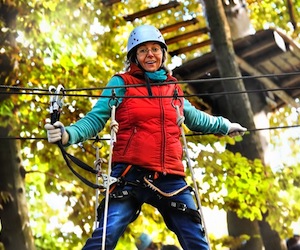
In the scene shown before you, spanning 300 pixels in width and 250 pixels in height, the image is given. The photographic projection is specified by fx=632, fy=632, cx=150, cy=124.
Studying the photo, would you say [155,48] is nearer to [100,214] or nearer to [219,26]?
[100,214]

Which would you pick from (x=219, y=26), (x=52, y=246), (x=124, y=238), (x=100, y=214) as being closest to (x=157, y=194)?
(x=100, y=214)

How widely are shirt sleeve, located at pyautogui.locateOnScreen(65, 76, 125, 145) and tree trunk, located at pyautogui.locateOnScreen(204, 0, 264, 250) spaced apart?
4.34 metres

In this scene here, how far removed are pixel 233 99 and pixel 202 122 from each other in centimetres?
409

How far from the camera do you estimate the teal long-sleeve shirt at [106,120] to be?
154 inches

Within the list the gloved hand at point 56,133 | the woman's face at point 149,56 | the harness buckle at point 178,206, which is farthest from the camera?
the woman's face at point 149,56

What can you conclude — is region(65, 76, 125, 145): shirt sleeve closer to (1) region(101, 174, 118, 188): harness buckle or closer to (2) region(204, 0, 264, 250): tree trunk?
(1) region(101, 174, 118, 188): harness buckle

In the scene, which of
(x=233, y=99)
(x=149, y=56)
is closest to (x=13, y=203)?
(x=233, y=99)

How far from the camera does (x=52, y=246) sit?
9.48m

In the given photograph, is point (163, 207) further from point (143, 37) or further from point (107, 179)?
point (143, 37)

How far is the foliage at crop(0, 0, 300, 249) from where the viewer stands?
7.95 metres

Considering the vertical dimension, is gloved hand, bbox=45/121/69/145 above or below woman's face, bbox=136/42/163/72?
below

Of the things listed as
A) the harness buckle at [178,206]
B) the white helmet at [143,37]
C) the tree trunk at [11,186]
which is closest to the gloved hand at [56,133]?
the harness buckle at [178,206]

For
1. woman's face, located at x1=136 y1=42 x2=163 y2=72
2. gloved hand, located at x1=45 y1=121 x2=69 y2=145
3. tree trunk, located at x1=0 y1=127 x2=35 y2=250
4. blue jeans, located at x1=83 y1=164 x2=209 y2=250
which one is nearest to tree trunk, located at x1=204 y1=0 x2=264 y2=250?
tree trunk, located at x1=0 y1=127 x2=35 y2=250

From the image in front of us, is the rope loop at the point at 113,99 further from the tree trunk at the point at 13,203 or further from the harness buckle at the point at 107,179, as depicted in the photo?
the tree trunk at the point at 13,203
